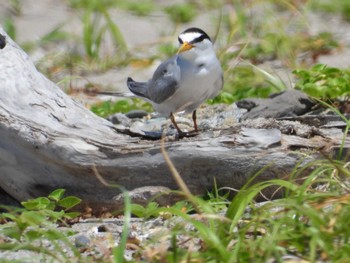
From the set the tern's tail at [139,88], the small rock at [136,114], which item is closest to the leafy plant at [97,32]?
the small rock at [136,114]

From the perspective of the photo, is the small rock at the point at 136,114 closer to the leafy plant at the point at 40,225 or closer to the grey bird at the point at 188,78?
the grey bird at the point at 188,78

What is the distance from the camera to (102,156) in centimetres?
459

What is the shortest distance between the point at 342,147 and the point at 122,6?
518 centimetres

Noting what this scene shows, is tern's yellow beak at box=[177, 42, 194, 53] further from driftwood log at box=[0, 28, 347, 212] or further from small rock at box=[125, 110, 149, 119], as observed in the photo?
small rock at box=[125, 110, 149, 119]

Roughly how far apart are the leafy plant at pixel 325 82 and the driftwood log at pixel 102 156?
109 centimetres

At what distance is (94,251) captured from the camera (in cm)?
391

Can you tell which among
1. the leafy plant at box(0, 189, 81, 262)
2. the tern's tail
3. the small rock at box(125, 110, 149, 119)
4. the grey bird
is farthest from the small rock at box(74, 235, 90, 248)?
the small rock at box(125, 110, 149, 119)

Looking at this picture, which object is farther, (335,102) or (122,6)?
(122,6)

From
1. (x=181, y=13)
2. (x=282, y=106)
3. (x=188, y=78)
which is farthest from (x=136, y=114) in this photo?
(x=181, y=13)

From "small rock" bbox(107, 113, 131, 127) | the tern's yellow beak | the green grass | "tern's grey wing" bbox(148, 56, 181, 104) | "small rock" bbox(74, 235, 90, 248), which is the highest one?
the tern's yellow beak

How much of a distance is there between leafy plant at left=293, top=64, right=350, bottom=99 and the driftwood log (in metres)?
1.09

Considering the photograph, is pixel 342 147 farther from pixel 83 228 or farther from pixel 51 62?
pixel 51 62

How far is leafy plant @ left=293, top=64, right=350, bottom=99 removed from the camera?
5.65 meters

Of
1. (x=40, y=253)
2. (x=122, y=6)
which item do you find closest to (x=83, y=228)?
(x=40, y=253)
